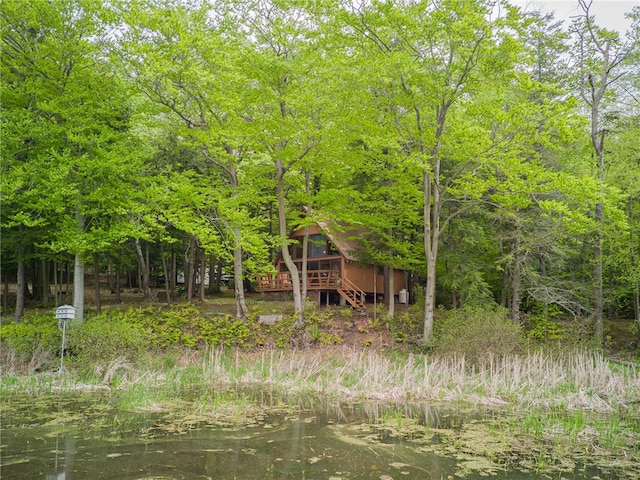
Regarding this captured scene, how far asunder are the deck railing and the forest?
4.29 metres

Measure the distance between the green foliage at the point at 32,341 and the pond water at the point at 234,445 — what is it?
4505 mm

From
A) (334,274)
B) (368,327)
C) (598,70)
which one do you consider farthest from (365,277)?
(598,70)

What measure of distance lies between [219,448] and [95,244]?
11872 millimetres

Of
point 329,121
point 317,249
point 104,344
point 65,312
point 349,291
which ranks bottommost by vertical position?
point 104,344

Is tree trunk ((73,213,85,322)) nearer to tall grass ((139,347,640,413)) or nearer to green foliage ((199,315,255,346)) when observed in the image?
green foliage ((199,315,255,346))

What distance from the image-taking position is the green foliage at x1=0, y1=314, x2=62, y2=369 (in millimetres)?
12359

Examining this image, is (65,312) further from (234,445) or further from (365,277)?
(365,277)

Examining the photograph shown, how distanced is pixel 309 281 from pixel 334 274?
5.04ft

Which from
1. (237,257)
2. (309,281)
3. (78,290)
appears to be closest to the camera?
(78,290)

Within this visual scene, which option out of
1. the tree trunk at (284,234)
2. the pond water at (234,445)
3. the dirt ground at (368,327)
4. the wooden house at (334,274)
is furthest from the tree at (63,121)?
the wooden house at (334,274)

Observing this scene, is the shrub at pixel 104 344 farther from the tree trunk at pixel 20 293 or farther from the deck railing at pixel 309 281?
the deck railing at pixel 309 281

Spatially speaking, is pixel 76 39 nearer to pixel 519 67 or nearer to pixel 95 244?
pixel 95 244

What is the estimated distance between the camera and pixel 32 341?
12938 mm

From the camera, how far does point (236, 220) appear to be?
16.3m
